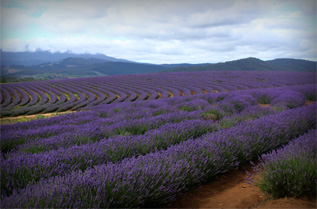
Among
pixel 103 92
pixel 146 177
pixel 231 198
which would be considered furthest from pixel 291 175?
pixel 103 92

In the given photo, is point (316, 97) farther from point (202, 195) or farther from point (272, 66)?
point (272, 66)

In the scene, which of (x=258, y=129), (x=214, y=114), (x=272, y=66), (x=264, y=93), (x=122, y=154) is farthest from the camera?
(x=272, y=66)

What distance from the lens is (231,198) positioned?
6.46 ft

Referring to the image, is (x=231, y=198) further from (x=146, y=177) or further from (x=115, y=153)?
(x=115, y=153)

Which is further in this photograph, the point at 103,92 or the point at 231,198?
the point at 103,92

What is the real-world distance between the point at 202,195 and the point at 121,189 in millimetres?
902

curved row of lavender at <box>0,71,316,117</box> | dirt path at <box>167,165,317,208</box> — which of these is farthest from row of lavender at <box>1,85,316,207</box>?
curved row of lavender at <box>0,71,316,117</box>

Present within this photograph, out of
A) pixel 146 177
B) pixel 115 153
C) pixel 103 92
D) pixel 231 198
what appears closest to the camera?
pixel 146 177

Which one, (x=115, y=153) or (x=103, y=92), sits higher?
(x=115, y=153)

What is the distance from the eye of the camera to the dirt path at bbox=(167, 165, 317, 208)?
1.74 m

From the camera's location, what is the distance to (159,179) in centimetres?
180

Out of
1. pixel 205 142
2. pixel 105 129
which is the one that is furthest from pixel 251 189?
pixel 105 129

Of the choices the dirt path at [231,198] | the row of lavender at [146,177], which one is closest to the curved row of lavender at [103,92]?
the row of lavender at [146,177]

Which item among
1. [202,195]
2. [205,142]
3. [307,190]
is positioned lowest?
[202,195]
